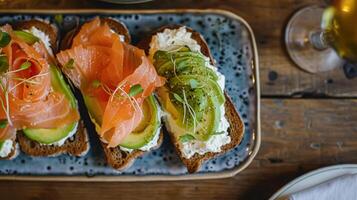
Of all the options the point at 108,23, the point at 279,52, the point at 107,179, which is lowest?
the point at 107,179

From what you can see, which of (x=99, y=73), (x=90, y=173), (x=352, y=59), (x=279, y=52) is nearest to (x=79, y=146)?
(x=90, y=173)

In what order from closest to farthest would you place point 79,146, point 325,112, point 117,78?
point 117,78 → point 79,146 → point 325,112

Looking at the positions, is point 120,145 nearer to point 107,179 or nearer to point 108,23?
point 107,179

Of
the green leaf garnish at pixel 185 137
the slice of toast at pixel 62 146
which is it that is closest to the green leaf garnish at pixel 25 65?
the slice of toast at pixel 62 146

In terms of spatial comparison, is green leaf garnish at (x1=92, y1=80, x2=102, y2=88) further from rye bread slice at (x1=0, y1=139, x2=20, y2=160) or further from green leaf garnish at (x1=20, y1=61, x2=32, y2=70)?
rye bread slice at (x1=0, y1=139, x2=20, y2=160)

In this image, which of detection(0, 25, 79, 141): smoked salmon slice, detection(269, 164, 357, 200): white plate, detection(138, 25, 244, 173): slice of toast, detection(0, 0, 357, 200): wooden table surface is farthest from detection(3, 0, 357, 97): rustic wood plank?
detection(0, 25, 79, 141): smoked salmon slice

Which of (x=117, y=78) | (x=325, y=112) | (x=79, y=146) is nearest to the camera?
(x=117, y=78)

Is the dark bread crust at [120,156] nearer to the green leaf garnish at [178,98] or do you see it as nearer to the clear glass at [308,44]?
the green leaf garnish at [178,98]

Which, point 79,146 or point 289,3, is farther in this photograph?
point 289,3
